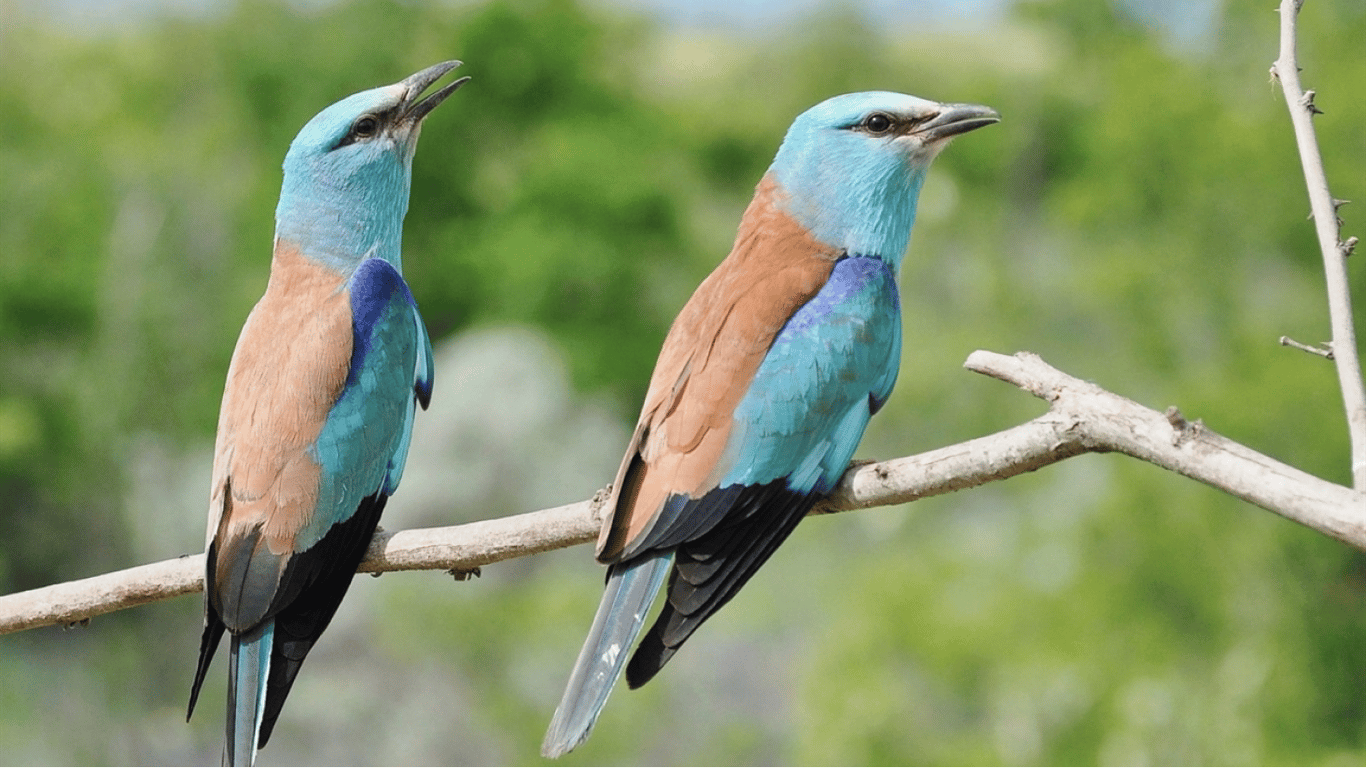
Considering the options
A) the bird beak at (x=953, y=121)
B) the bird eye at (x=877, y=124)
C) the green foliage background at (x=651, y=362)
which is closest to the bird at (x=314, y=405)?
the bird eye at (x=877, y=124)

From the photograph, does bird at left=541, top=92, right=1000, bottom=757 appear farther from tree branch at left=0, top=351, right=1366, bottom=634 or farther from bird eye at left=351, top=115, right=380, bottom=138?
bird eye at left=351, top=115, right=380, bottom=138

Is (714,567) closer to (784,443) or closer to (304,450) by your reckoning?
(784,443)

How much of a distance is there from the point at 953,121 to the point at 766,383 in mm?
716

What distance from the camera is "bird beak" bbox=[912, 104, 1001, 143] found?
3061mm

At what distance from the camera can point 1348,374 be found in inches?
92.6

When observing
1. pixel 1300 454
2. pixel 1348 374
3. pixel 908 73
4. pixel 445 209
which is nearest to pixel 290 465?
pixel 1348 374

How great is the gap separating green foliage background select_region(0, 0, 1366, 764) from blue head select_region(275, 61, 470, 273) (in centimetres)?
942

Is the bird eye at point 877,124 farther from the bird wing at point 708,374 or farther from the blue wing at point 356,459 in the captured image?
Result: the blue wing at point 356,459

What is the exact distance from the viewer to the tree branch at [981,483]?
2.21 meters

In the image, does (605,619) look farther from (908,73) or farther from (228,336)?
(908,73)

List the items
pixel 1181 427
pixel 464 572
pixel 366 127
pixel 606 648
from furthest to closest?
pixel 366 127 → pixel 464 572 → pixel 606 648 → pixel 1181 427

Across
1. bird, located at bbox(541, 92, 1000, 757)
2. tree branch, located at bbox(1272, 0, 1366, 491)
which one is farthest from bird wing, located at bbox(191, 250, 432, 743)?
tree branch, located at bbox(1272, 0, 1366, 491)

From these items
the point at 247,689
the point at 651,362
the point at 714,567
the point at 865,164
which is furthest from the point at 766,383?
the point at 651,362

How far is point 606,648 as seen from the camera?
104 inches
